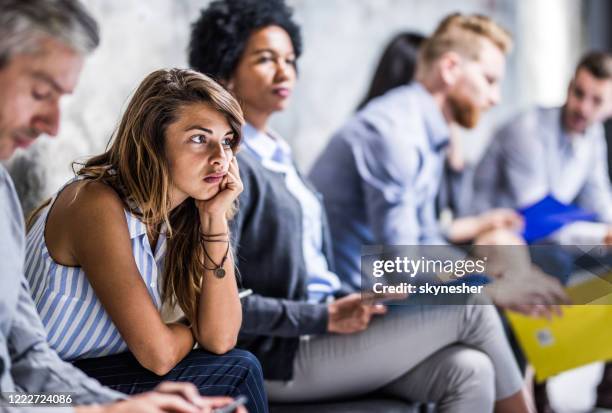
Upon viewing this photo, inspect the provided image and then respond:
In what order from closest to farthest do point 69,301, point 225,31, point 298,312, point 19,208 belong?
1. point 19,208
2. point 69,301
3. point 298,312
4. point 225,31

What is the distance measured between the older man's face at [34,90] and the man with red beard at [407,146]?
119 cm

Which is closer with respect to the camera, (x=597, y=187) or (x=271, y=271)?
(x=271, y=271)

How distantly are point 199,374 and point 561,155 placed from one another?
7.79ft

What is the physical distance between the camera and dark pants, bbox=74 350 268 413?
1416 millimetres

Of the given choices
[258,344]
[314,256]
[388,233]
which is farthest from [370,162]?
[258,344]

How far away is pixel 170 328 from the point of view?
4.75 ft

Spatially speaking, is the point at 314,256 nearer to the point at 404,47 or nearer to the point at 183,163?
the point at 183,163

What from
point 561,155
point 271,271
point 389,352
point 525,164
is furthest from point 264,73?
point 561,155

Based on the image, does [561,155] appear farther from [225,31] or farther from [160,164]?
[160,164]

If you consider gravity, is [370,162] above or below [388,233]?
above

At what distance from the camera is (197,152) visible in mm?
1484

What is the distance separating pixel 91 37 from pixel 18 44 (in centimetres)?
13

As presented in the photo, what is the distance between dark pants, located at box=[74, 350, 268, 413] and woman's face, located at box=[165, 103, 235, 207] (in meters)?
0.29

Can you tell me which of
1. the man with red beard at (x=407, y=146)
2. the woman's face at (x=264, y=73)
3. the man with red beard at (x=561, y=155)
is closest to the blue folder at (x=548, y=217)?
the man with red beard at (x=561, y=155)
